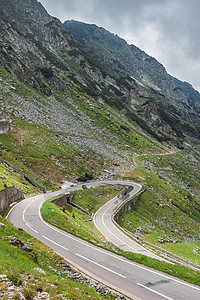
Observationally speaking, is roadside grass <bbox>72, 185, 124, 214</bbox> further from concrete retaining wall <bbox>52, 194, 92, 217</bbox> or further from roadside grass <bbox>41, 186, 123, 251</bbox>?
concrete retaining wall <bbox>52, 194, 92, 217</bbox>

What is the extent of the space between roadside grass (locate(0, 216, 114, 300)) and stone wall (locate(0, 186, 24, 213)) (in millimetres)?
13368

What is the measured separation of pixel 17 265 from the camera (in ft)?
34.0

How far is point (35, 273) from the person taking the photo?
10266 millimetres

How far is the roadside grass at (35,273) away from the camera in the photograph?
8664mm

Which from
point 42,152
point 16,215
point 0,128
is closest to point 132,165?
point 42,152

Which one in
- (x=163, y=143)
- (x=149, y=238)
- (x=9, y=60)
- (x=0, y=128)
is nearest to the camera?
(x=149, y=238)

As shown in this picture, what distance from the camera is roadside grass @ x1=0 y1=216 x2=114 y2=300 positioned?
8.66m

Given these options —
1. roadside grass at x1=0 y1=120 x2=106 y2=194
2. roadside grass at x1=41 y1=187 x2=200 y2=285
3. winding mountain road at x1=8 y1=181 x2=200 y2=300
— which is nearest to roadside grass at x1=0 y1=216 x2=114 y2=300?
winding mountain road at x1=8 y1=181 x2=200 y2=300

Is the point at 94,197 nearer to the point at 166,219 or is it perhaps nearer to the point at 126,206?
the point at 126,206

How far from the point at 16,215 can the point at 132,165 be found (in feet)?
214

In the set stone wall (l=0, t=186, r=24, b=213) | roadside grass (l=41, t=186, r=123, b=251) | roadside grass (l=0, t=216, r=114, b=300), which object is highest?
roadside grass (l=0, t=216, r=114, b=300)

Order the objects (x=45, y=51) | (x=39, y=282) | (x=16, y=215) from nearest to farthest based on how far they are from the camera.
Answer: (x=39, y=282)
(x=16, y=215)
(x=45, y=51)

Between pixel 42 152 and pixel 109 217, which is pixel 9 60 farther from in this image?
pixel 109 217

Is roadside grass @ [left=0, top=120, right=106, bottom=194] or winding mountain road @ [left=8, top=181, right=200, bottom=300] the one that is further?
roadside grass @ [left=0, top=120, right=106, bottom=194]
